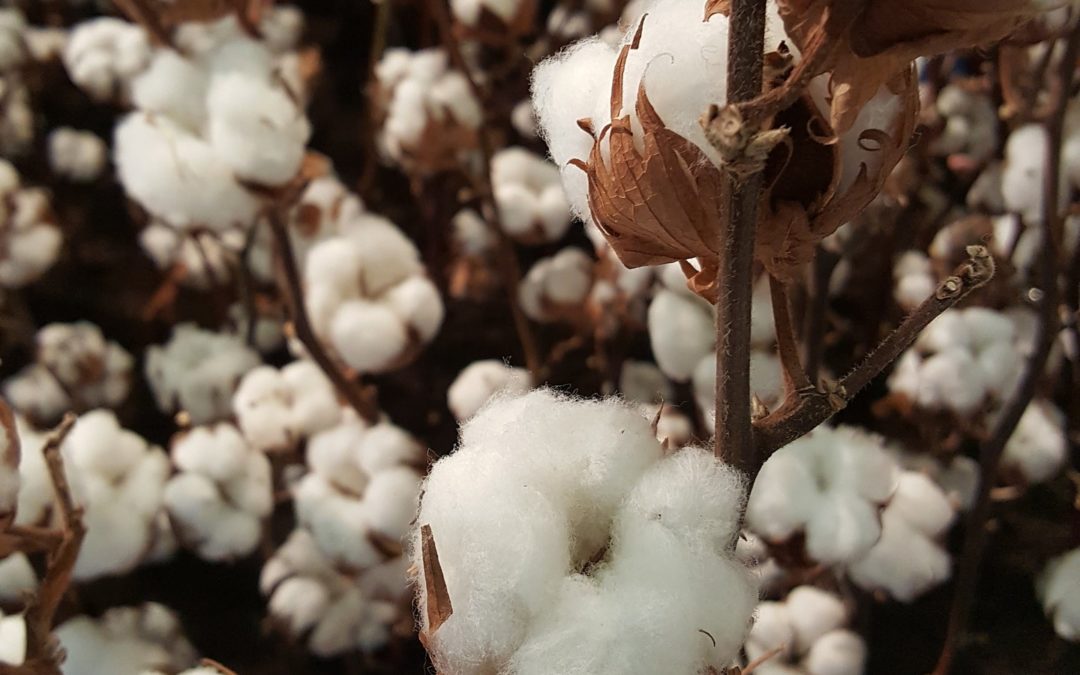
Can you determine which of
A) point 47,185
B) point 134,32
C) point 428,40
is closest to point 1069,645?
point 428,40

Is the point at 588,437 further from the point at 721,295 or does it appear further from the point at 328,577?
the point at 328,577

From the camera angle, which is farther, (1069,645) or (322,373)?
(322,373)

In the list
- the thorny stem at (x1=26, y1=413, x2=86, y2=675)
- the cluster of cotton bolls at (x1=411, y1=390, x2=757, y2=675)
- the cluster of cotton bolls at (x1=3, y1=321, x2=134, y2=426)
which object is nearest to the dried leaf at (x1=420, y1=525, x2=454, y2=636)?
the cluster of cotton bolls at (x1=411, y1=390, x2=757, y2=675)

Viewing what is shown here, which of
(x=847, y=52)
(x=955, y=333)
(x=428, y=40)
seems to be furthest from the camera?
(x=428, y=40)

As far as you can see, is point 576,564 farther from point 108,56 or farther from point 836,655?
point 108,56

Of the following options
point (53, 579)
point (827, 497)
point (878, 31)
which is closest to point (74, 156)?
point (53, 579)

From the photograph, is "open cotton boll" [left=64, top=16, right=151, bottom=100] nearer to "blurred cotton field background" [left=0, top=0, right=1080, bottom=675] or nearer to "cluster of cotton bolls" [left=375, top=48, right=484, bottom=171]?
"blurred cotton field background" [left=0, top=0, right=1080, bottom=675]

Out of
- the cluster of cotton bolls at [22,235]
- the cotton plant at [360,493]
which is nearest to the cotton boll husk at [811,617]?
the cotton plant at [360,493]
